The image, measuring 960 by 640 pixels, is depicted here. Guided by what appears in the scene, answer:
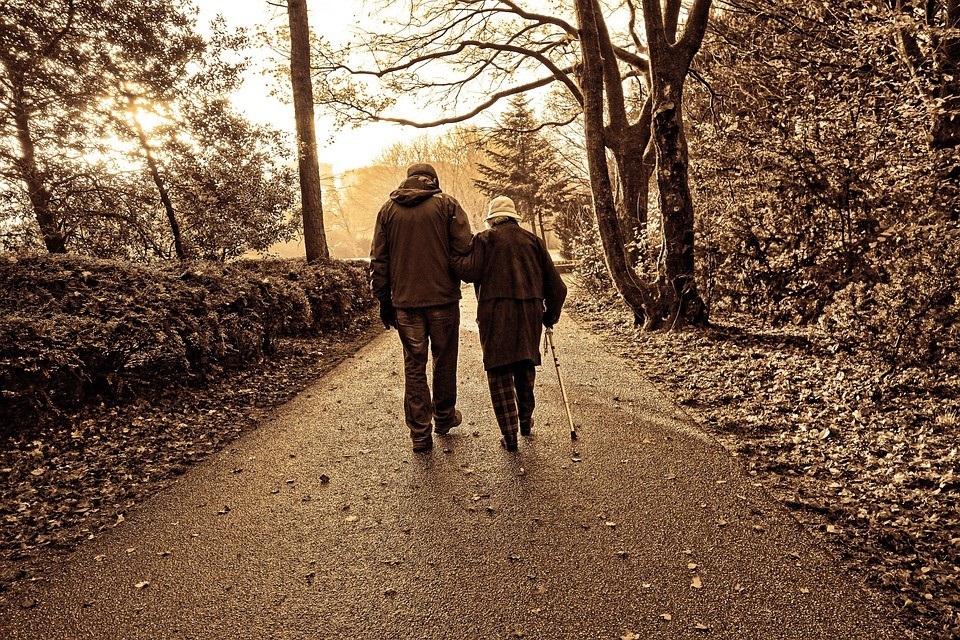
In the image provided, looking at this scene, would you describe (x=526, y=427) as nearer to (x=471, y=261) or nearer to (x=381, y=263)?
(x=471, y=261)

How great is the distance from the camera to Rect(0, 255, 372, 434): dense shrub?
500 cm

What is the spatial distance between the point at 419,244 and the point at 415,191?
0.43 metres

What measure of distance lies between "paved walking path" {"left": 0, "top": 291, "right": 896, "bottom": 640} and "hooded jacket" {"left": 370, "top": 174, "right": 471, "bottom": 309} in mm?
1344

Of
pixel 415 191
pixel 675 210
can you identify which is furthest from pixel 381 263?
pixel 675 210

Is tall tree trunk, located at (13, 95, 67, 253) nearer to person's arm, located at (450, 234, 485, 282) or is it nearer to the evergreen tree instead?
person's arm, located at (450, 234, 485, 282)

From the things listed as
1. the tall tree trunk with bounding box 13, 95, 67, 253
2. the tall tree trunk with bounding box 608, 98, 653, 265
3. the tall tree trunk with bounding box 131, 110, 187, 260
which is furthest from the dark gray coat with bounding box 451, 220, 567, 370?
the tall tree trunk with bounding box 131, 110, 187, 260

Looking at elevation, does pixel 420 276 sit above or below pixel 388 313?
above

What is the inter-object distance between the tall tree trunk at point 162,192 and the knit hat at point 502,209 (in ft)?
33.0

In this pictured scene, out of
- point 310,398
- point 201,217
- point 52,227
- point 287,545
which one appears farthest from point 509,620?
point 201,217

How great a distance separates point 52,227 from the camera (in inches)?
396

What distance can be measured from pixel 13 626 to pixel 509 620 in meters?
2.47

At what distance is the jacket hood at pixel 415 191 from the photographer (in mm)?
4629

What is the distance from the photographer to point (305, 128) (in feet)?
40.8

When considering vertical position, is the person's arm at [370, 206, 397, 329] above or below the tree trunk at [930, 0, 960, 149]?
below
